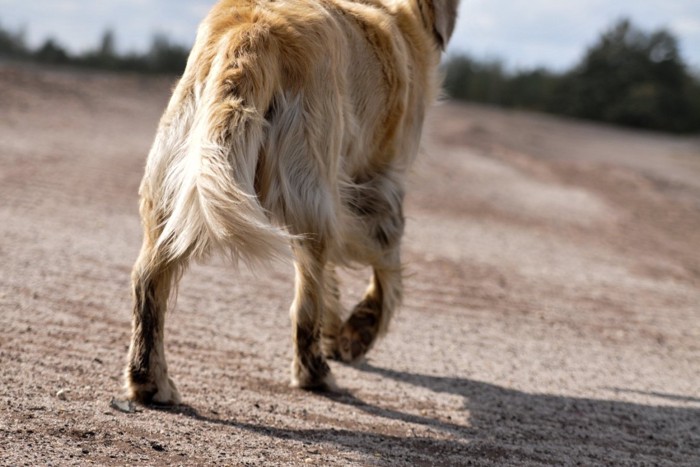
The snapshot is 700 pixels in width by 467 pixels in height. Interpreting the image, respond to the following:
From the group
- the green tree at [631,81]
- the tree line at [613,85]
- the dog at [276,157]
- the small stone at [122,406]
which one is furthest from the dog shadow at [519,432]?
the green tree at [631,81]

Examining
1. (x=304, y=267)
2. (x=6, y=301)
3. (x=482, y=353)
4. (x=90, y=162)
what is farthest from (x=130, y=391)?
(x=90, y=162)

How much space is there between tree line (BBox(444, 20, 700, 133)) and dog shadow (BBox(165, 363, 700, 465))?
3484 centimetres

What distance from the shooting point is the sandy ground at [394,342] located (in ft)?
13.3

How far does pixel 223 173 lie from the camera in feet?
11.9

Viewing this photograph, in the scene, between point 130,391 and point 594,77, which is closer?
point 130,391

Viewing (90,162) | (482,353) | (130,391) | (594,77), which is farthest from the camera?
(594,77)

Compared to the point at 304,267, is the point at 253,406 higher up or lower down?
lower down

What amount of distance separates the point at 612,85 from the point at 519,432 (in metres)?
37.4

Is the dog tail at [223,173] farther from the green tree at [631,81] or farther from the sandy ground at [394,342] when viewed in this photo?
the green tree at [631,81]

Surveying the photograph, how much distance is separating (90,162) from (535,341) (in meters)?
7.46

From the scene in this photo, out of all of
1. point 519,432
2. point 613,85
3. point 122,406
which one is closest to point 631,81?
point 613,85

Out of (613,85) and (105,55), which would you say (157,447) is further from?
(613,85)

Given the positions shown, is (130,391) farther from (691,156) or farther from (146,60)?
(146,60)

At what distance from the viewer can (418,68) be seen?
5.93 metres
